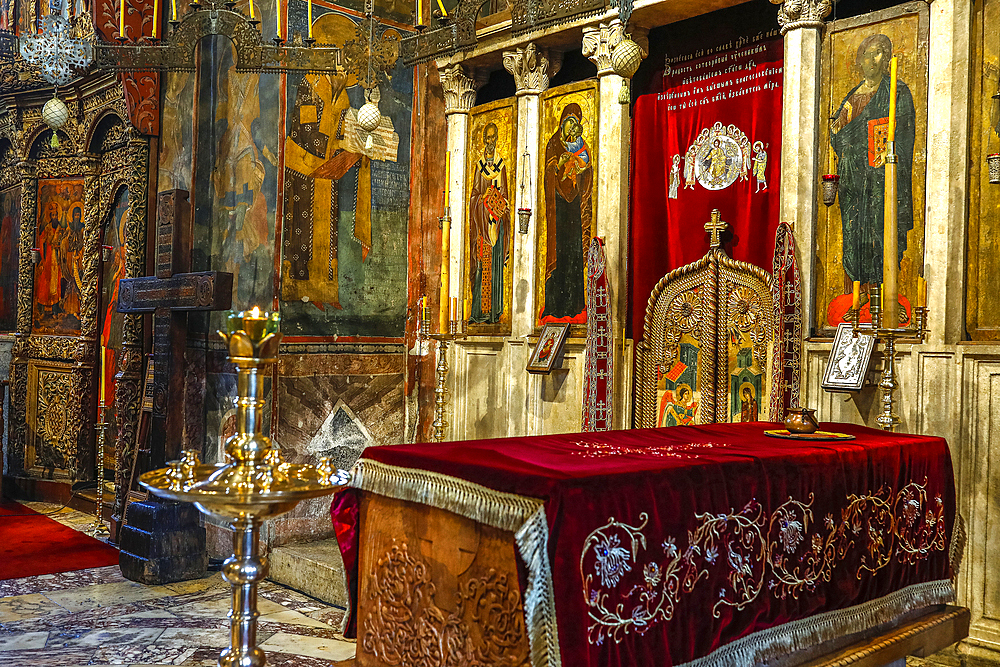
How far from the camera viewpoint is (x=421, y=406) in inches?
294

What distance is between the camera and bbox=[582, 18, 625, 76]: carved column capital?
621cm

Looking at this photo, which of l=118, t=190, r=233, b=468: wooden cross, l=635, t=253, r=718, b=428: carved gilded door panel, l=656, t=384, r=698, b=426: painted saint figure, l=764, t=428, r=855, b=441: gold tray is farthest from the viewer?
l=118, t=190, r=233, b=468: wooden cross

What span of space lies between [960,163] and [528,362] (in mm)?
3315

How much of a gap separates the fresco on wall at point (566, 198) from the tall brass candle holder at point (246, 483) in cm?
459

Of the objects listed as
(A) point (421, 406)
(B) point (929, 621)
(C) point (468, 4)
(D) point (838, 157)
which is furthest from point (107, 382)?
(B) point (929, 621)

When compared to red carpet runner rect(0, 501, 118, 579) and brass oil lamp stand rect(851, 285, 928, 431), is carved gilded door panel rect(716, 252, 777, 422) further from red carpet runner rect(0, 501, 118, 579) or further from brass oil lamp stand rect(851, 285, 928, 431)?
red carpet runner rect(0, 501, 118, 579)

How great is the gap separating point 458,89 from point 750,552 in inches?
215

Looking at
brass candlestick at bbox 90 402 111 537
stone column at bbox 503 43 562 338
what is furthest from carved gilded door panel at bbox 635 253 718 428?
brass candlestick at bbox 90 402 111 537

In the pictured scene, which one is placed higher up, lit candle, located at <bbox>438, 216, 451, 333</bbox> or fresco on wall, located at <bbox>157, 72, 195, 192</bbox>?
fresco on wall, located at <bbox>157, 72, 195, 192</bbox>

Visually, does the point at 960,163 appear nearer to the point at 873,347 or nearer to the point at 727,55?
the point at 873,347

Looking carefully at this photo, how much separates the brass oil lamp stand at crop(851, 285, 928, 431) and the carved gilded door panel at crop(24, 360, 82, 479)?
285 inches

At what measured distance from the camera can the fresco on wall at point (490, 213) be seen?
23.5 feet

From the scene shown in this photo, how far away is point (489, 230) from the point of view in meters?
7.32

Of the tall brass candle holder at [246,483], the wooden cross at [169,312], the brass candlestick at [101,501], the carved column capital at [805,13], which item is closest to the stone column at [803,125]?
the carved column capital at [805,13]
